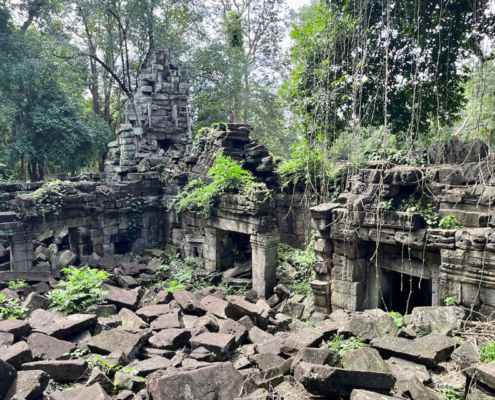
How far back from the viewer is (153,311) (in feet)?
23.9

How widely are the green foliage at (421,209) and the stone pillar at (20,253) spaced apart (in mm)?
9377

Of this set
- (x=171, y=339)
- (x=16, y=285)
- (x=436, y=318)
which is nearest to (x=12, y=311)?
(x=16, y=285)

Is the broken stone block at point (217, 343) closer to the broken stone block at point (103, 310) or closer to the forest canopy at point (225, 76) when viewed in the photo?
the broken stone block at point (103, 310)

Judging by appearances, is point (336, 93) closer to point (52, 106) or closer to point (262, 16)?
point (52, 106)

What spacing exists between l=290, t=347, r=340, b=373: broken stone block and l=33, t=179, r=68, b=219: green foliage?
901 cm

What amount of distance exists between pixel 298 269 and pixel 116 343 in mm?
5367

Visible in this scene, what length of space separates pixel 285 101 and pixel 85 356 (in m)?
8.79

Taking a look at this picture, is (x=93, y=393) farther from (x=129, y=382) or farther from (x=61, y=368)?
(x=61, y=368)

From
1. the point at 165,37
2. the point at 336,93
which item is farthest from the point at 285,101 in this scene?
the point at 165,37

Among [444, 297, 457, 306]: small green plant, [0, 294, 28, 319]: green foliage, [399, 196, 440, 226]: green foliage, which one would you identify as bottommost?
[0, 294, 28, 319]: green foliage

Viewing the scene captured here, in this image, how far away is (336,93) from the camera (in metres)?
9.59

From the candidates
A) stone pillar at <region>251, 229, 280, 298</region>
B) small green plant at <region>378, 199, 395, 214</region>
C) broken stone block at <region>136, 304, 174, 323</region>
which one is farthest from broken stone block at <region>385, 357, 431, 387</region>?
stone pillar at <region>251, 229, 280, 298</region>

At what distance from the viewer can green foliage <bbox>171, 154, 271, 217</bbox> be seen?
975 centimetres

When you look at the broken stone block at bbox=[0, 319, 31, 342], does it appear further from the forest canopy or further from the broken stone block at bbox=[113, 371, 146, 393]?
the forest canopy
